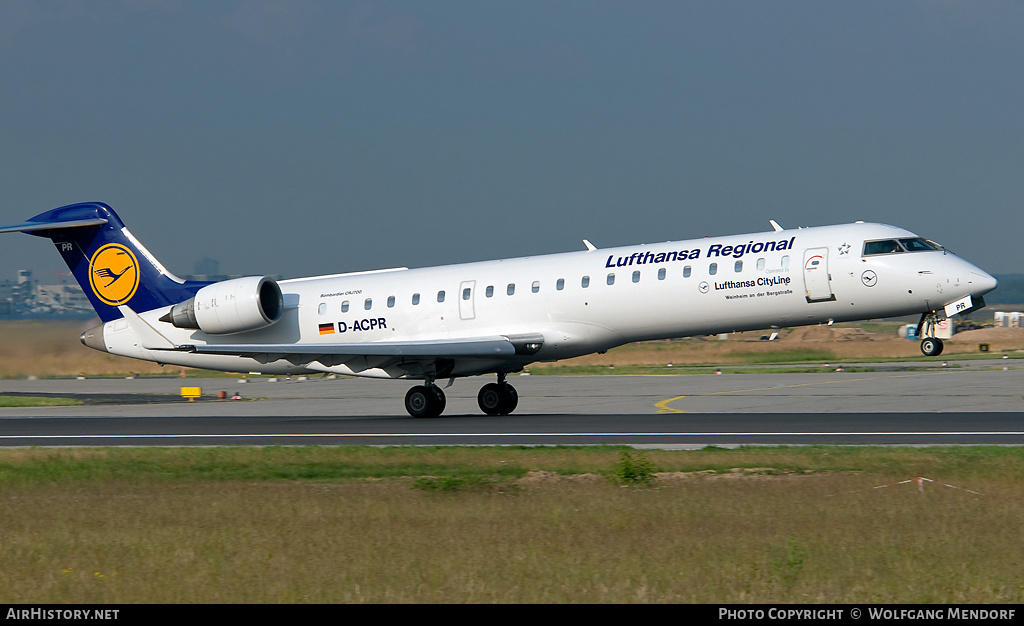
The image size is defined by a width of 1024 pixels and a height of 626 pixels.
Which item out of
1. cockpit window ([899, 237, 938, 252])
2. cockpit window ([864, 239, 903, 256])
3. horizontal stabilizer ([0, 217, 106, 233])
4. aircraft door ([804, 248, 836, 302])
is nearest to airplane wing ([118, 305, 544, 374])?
horizontal stabilizer ([0, 217, 106, 233])

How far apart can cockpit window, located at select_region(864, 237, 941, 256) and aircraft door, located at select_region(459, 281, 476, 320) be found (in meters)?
9.47

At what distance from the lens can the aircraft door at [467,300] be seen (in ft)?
87.7

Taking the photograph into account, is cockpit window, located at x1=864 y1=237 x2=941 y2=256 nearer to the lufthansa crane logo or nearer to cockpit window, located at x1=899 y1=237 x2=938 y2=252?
cockpit window, located at x1=899 y1=237 x2=938 y2=252

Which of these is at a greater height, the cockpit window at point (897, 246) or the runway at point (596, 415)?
the cockpit window at point (897, 246)

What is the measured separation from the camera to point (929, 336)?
22.2 metres

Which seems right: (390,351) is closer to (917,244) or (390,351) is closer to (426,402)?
(426,402)

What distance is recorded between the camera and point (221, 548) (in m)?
10.0

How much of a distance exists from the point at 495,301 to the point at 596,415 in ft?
12.5

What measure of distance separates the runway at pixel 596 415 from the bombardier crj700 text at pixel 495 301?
164 cm

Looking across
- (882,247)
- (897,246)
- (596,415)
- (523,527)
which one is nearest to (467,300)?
(596,415)

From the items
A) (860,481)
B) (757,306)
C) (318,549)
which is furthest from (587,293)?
(318,549)

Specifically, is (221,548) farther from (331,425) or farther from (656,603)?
(331,425)

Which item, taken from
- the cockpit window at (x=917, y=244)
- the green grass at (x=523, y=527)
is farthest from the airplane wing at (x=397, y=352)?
the cockpit window at (x=917, y=244)

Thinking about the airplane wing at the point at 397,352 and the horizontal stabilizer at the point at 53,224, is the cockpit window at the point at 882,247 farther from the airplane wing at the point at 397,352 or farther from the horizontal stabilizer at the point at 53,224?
the horizontal stabilizer at the point at 53,224
